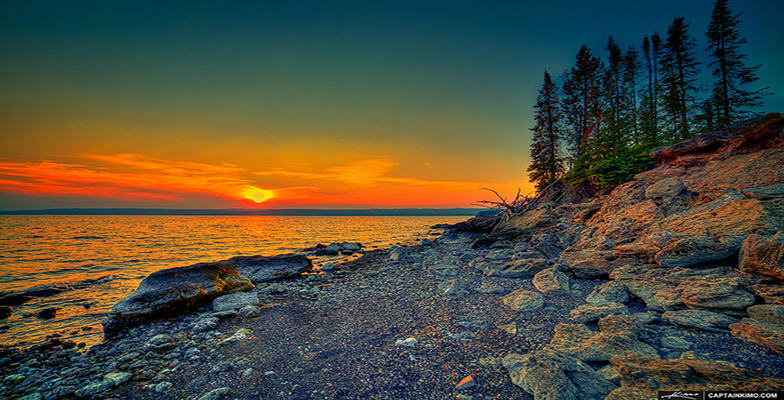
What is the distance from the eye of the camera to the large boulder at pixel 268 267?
14.8 m

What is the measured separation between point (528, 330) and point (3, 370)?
40.2 feet

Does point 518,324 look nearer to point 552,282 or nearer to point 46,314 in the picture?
point 552,282

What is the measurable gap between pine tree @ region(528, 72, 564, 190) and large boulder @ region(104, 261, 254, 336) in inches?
1480

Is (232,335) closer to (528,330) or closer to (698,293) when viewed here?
(528,330)

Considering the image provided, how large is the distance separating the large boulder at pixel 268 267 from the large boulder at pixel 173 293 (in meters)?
3.02

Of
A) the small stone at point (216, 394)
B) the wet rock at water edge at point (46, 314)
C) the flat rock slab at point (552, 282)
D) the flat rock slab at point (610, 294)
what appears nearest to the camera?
the small stone at point (216, 394)

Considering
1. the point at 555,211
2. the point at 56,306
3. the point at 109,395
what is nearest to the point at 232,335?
the point at 109,395

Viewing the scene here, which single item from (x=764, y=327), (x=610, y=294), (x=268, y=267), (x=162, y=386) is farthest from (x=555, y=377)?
(x=268, y=267)

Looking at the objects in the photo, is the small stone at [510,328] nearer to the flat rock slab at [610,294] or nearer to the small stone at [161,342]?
the flat rock slab at [610,294]

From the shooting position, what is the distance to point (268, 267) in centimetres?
1571

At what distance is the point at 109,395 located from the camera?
5.20 metres

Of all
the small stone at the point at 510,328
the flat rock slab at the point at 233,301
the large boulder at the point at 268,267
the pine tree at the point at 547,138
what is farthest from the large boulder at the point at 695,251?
the pine tree at the point at 547,138

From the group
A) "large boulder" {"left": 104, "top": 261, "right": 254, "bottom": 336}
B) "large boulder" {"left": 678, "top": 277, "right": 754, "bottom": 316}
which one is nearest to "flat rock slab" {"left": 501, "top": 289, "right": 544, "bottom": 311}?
"large boulder" {"left": 678, "top": 277, "right": 754, "bottom": 316}

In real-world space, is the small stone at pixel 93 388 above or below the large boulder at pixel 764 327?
below
